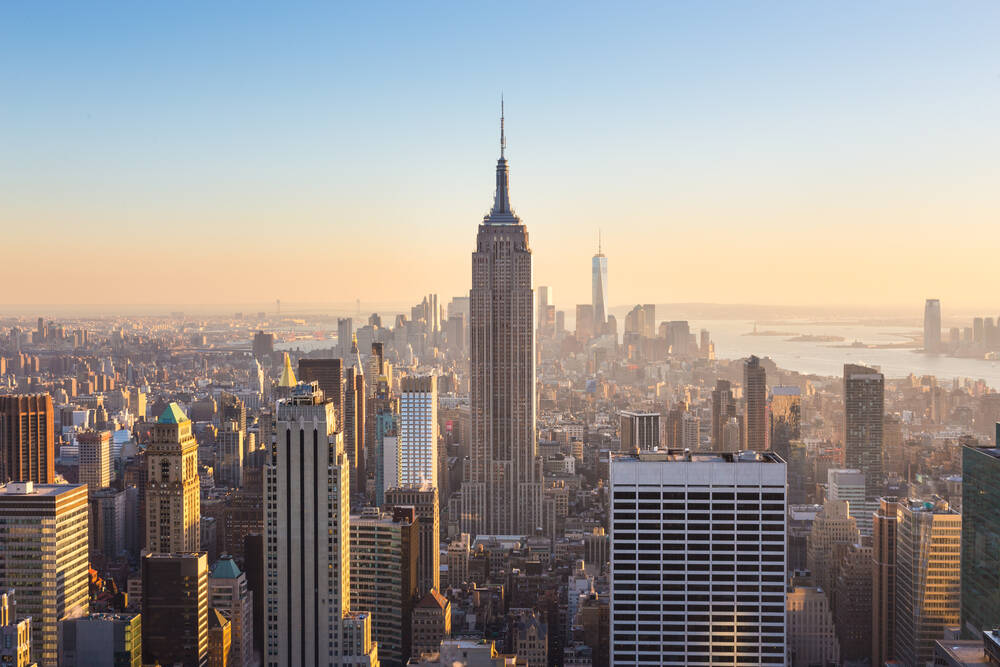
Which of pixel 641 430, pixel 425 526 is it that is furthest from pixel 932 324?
pixel 641 430

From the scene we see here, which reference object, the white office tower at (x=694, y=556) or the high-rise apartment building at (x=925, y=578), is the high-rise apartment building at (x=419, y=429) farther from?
the white office tower at (x=694, y=556)

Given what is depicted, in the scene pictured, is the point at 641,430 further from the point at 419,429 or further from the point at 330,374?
the point at 330,374

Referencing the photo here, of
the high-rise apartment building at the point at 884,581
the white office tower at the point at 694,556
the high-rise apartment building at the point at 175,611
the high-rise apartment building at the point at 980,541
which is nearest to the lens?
the white office tower at the point at 694,556

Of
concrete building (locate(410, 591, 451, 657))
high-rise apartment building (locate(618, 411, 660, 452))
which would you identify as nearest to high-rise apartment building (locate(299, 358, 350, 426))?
concrete building (locate(410, 591, 451, 657))

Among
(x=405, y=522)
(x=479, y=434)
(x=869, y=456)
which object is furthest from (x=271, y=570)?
(x=479, y=434)

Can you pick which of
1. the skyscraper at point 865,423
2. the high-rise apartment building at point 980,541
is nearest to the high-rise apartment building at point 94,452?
the skyscraper at point 865,423
